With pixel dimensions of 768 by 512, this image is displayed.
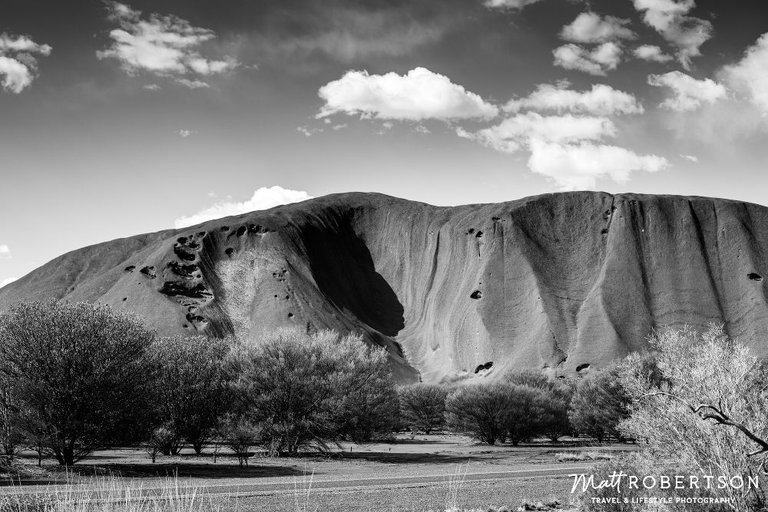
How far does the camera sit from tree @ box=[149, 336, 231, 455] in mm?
37250

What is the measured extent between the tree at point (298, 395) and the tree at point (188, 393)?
4.73ft

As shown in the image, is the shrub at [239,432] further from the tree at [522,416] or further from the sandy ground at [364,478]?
the tree at [522,416]

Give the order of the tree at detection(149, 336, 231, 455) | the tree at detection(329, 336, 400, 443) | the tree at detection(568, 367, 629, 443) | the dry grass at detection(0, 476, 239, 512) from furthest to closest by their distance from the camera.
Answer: the tree at detection(568, 367, 629, 443) < the tree at detection(329, 336, 400, 443) < the tree at detection(149, 336, 231, 455) < the dry grass at detection(0, 476, 239, 512)

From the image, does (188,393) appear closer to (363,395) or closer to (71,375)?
(71,375)

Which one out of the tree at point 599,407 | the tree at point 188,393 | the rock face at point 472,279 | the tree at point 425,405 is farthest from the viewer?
the rock face at point 472,279

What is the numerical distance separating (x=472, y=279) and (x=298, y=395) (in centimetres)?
8617

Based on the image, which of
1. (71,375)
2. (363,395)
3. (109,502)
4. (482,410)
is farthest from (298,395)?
(109,502)

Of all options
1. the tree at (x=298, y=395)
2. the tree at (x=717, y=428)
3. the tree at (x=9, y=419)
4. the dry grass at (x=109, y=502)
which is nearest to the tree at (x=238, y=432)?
the tree at (x=298, y=395)

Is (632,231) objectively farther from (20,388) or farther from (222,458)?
(20,388)

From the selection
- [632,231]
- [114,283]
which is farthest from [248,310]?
[632,231]

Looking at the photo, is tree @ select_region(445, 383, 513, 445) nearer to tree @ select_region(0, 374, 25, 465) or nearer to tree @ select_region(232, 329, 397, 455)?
tree @ select_region(232, 329, 397, 455)

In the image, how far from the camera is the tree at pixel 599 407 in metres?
51.8

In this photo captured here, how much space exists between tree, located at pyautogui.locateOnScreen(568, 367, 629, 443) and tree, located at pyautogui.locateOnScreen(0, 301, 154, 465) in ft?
112

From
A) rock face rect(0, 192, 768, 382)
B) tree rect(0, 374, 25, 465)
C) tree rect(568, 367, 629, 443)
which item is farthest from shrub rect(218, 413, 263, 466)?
rock face rect(0, 192, 768, 382)
